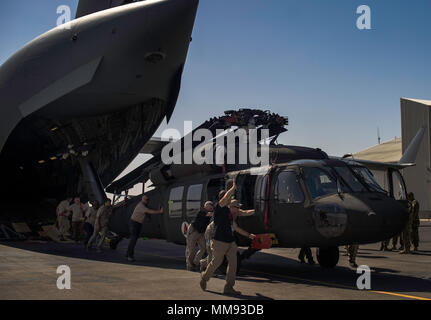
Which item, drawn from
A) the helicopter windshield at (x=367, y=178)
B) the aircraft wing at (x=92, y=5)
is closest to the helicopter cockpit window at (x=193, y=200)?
the helicopter windshield at (x=367, y=178)

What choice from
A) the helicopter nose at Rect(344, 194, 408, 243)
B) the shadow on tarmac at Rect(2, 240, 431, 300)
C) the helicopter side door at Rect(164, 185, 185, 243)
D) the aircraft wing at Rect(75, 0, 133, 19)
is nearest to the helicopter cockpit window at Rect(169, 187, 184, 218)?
the helicopter side door at Rect(164, 185, 185, 243)

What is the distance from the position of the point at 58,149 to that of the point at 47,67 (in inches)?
293

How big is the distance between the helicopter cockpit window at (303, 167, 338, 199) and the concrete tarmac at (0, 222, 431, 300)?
1804 millimetres

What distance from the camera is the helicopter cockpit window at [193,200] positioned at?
1247cm

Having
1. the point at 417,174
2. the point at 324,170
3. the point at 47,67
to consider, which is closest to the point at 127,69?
the point at 47,67

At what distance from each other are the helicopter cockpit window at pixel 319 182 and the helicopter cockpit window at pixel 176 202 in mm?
4411

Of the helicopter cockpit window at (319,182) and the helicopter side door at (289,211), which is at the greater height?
the helicopter cockpit window at (319,182)

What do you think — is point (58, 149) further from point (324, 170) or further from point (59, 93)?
point (324, 170)

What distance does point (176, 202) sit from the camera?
13.5 metres

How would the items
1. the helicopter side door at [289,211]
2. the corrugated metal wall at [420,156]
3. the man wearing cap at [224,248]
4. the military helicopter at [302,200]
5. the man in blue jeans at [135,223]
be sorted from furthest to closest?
the corrugated metal wall at [420,156], the man in blue jeans at [135,223], the helicopter side door at [289,211], the military helicopter at [302,200], the man wearing cap at [224,248]

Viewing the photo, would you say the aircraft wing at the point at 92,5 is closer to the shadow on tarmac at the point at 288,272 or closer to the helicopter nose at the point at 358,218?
the shadow on tarmac at the point at 288,272

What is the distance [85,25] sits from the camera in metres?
20.1

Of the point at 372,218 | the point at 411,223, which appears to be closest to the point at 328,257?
the point at 372,218

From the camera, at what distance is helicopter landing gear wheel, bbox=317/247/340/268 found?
38.2 ft
